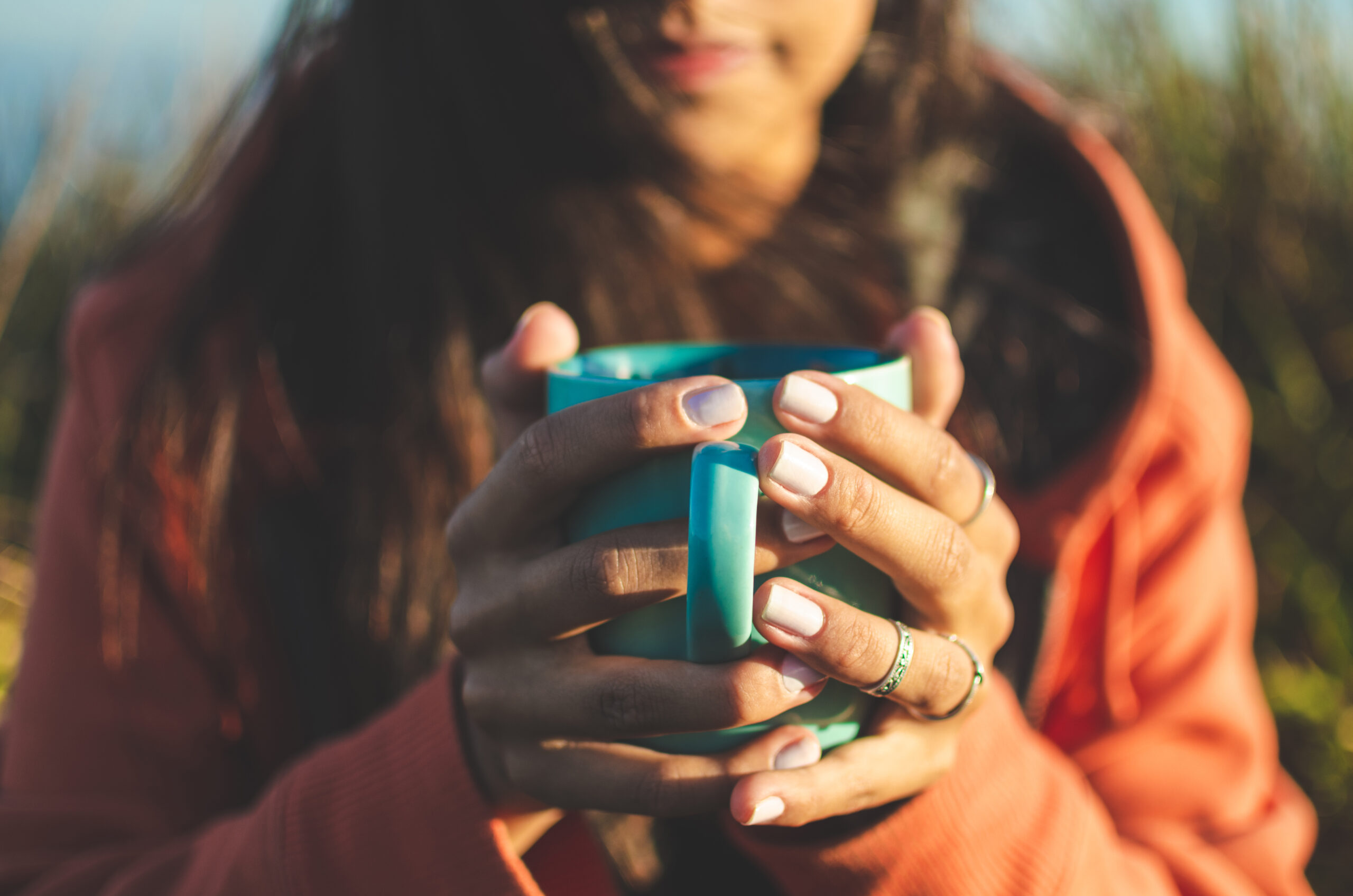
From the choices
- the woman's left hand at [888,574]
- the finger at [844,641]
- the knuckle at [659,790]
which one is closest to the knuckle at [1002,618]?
the woman's left hand at [888,574]

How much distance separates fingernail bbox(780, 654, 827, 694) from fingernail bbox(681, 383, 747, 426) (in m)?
0.19

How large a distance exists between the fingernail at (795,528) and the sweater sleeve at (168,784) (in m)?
0.43

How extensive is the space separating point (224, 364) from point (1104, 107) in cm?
237

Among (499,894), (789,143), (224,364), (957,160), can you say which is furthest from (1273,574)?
(224,364)

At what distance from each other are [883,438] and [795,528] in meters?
0.10

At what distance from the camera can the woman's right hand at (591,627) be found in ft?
2.26

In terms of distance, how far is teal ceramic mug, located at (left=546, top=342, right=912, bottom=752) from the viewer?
0.64 m

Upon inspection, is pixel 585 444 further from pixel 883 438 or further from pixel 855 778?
pixel 855 778

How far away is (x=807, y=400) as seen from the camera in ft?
2.21

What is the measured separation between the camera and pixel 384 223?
1325 millimetres

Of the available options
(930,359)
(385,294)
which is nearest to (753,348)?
(930,359)

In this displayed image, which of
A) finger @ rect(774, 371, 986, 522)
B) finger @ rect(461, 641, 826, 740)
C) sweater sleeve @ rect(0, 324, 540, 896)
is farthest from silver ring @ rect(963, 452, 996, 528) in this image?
sweater sleeve @ rect(0, 324, 540, 896)

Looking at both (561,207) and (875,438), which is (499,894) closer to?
(875,438)

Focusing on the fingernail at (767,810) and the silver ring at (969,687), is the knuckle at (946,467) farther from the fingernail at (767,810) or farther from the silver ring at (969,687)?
the fingernail at (767,810)
